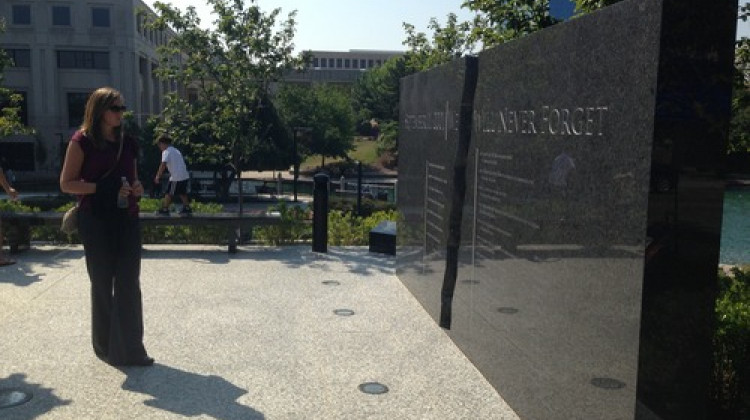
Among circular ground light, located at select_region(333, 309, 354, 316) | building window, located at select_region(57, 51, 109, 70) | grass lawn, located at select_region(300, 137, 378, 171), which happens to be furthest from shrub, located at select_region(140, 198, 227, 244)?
grass lawn, located at select_region(300, 137, 378, 171)

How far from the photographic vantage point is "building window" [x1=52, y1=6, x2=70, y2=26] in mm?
56719

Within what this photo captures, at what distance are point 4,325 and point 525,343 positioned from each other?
500 centimetres

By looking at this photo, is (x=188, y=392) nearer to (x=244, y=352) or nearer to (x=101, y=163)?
(x=244, y=352)

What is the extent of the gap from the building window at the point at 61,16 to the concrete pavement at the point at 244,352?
54393mm

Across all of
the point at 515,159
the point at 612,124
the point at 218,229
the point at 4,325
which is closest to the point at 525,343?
the point at 515,159

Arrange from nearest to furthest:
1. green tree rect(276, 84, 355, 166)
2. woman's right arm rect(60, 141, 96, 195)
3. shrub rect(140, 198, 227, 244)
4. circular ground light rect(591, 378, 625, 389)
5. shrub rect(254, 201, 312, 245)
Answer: circular ground light rect(591, 378, 625, 389) → woman's right arm rect(60, 141, 96, 195) → shrub rect(140, 198, 227, 244) → shrub rect(254, 201, 312, 245) → green tree rect(276, 84, 355, 166)

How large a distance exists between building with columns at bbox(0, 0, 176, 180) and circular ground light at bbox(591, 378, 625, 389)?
188 ft

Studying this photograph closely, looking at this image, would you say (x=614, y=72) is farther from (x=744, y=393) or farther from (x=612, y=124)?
(x=744, y=393)

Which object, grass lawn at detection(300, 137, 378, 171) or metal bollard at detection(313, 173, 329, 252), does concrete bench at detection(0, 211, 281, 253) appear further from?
grass lawn at detection(300, 137, 378, 171)

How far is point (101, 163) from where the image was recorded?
532 centimetres

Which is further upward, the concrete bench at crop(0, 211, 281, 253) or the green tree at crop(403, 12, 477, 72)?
the green tree at crop(403, 12, 477, 72)

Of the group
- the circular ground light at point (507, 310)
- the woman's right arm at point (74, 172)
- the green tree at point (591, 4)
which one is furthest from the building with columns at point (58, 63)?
the circular ground light at point (507, 310)

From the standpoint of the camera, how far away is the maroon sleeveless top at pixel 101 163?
529cm

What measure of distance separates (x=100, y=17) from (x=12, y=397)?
59.1 meters
